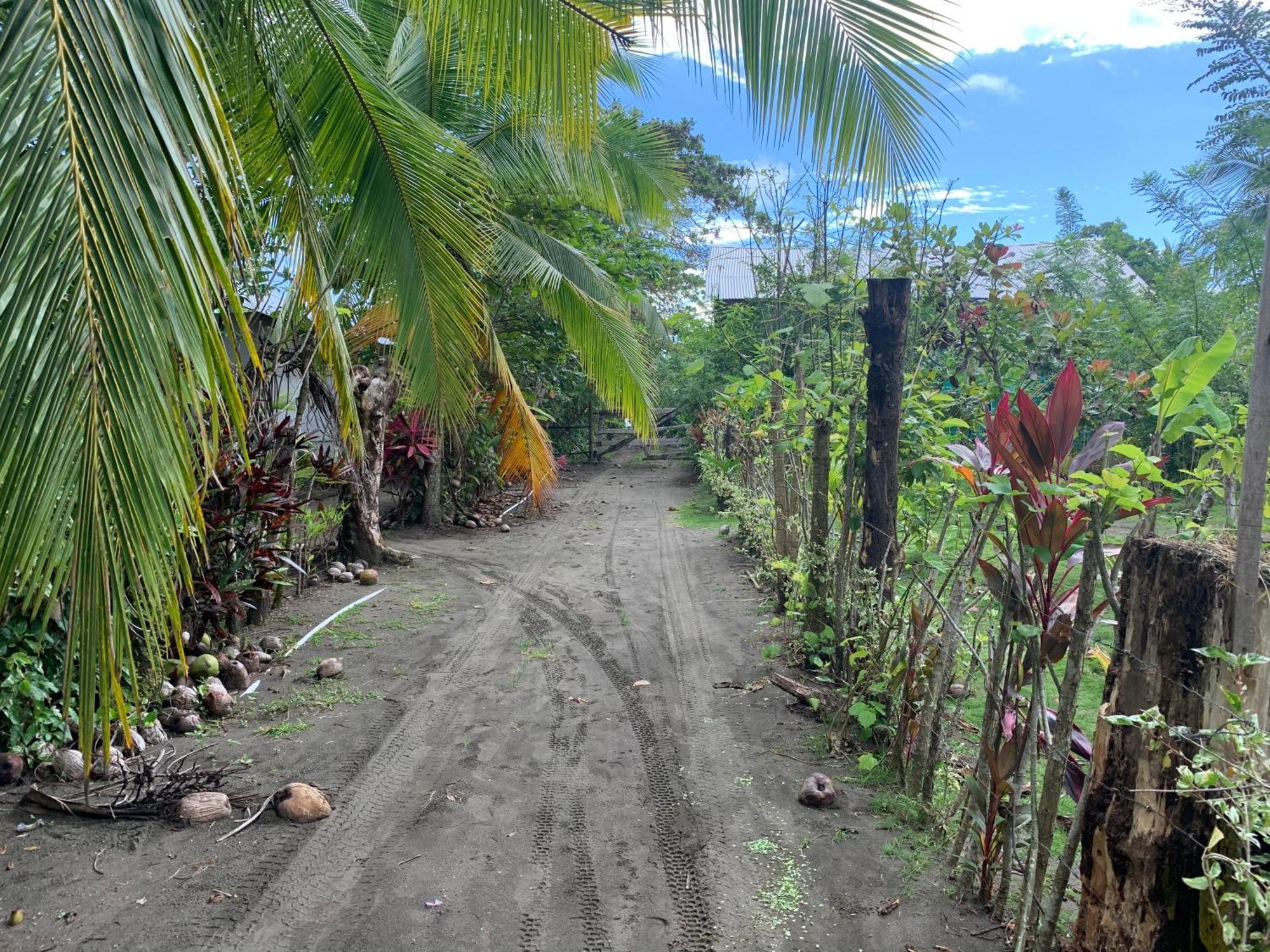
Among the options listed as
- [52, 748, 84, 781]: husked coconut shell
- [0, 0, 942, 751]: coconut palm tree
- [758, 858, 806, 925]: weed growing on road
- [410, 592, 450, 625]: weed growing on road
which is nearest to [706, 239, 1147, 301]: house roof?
[0, 0, 942, 751]: coconut palm tree

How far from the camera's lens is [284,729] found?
3959 millimetres

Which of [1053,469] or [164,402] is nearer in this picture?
[164,402]

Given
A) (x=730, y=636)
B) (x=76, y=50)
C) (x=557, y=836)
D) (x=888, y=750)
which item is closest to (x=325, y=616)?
(x=730, y=636)

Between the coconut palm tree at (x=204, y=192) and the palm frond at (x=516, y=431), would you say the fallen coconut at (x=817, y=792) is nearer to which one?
the coconut palm tree at (x=204, y=192)

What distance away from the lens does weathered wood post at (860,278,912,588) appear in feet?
12.2

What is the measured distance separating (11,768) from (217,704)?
3.11 ft

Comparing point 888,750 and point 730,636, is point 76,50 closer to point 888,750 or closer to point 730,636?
point 888,750

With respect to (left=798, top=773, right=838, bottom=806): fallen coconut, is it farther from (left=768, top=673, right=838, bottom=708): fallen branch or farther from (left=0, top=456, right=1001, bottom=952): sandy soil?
(left=768, top=673, right=838, bottom=708): fallen branch

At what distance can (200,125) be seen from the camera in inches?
62.4

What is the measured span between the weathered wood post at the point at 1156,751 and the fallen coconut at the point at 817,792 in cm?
131

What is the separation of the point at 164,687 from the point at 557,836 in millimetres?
2307

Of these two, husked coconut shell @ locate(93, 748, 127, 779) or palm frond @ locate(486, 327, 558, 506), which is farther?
palm frond @ locate(486, 327, 558, 506)

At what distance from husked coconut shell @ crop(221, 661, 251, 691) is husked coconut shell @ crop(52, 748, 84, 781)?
1.12 metres

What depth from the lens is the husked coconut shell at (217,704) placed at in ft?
13.4
